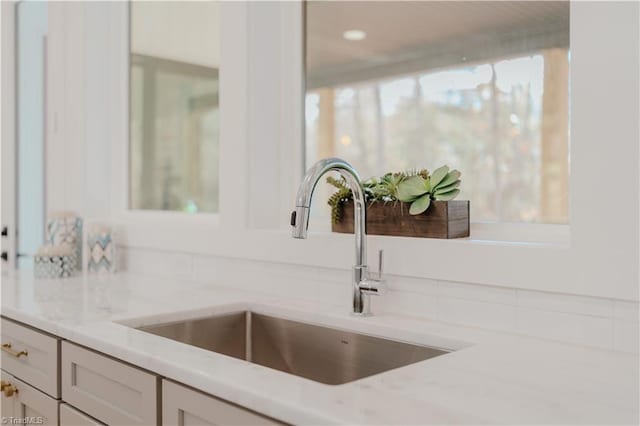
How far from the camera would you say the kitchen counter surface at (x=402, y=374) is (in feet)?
2.85

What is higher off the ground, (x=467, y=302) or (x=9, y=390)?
(x=467, y=302)

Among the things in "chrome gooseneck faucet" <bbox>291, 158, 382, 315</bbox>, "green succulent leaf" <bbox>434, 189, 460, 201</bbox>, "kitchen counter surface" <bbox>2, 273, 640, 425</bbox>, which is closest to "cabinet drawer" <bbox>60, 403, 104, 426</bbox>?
"kitchen counter surface" <bbox>2, 273, 640, 425</bbox>

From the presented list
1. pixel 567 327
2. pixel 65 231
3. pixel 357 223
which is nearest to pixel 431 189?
pixel 357 223

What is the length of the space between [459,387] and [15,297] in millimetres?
1424

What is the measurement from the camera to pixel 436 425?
0.82m

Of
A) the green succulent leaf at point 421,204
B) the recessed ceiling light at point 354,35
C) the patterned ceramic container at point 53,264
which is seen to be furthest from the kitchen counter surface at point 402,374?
the recessed ceiling light at point 354,35

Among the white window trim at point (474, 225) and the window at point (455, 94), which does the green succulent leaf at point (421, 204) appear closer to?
the white window trim at point (474, 225)

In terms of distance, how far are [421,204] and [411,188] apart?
0.15 ft

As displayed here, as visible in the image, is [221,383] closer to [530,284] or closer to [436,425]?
[436,425]

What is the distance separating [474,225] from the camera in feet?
5.32

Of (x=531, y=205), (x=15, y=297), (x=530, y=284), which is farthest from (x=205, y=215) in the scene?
(x=531, y=205)

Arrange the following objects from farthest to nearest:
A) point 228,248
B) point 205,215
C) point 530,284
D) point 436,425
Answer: point 205,215
point 228,248
point 530,284
point 436,425

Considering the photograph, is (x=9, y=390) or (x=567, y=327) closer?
(x=567, y=327)

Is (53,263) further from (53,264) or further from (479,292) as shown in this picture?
(479,292)
